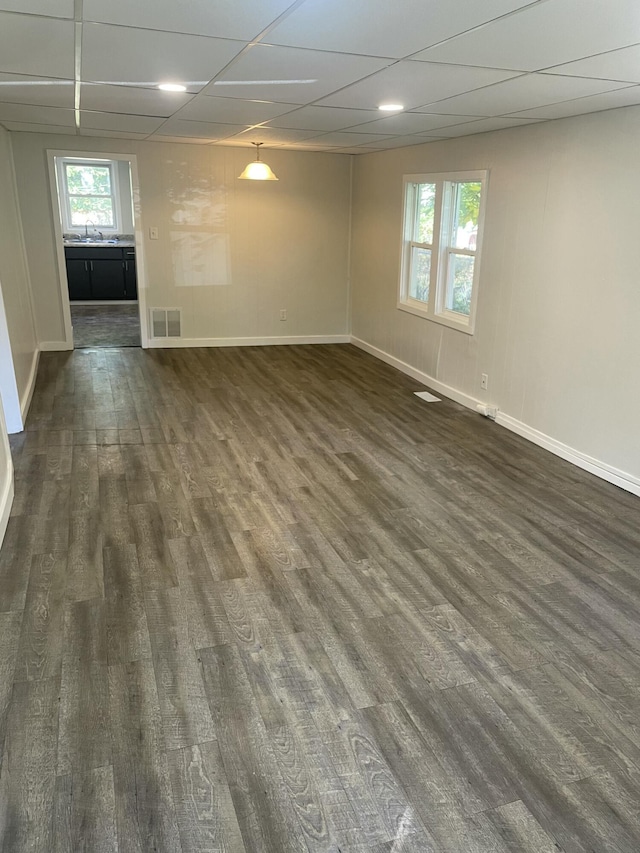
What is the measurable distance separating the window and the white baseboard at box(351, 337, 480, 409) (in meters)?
0.58

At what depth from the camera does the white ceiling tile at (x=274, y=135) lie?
5.11 m

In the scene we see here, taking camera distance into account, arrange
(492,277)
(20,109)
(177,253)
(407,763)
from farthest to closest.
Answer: (177,253)
(492,277)
(20,109)
(407,763)

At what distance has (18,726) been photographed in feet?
6.55

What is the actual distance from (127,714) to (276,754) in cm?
53

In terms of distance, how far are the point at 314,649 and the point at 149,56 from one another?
8.48ft

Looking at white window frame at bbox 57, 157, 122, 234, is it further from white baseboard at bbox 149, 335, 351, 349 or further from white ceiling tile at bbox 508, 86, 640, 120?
white ceiling tile at bbox 508, 86, 640, 120

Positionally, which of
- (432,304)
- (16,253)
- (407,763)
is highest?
(16,253)

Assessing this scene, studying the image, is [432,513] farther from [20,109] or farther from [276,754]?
[20,109]

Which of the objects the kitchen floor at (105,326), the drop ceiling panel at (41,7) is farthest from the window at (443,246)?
the drop ceiling panel at (41,7)

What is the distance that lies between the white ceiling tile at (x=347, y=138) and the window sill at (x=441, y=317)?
160 centimetres

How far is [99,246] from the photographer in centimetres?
970

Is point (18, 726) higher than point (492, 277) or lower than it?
lower

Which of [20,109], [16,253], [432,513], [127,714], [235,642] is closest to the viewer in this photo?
[127,714]

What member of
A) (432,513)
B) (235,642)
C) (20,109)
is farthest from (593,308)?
(20,109)
